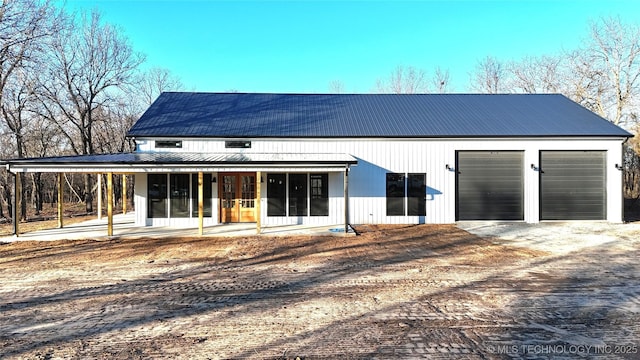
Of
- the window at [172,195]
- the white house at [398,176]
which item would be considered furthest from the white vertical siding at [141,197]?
the window at [172,195]

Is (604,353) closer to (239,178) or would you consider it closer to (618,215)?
(239,178)

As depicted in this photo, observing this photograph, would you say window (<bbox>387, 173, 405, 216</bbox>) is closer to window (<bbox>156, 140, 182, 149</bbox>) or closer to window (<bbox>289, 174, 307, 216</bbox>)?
window (<bbox>289, 174, 307, 216</bbox>)

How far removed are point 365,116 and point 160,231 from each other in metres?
9.47

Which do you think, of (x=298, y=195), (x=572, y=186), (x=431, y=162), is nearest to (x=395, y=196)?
(x=431, y=162)

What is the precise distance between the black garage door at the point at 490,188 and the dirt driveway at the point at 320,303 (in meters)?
5.28

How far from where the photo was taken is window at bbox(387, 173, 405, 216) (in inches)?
563

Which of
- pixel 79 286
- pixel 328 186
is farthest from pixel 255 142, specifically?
pixel 79 286

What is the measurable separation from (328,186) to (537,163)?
8.28 m

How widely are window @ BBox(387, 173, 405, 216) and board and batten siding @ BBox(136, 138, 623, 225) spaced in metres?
0.21

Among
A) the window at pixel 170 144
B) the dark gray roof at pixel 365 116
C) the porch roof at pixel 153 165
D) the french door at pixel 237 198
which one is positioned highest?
the dark gray roof at pixel 365 116

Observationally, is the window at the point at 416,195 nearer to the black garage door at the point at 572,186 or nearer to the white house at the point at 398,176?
the white house at the point at 398,176

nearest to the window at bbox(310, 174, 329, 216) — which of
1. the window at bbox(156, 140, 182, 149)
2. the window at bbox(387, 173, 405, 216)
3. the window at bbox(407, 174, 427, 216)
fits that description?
the window at bbox(387, 173, 405, 216)

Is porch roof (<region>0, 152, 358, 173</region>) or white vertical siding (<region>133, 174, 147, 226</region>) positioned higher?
porch roof (<region>0, 152, 358, 173</region>)

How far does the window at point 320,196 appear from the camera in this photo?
14.1 m
